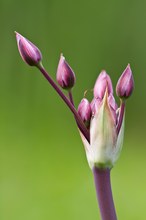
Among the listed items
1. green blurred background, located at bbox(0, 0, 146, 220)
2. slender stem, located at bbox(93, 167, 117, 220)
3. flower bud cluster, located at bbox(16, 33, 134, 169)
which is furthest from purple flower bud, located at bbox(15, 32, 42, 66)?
green blurred background, located at bbox(0, 0, 146, 220)

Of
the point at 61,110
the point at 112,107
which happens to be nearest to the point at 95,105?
the point at 112,107

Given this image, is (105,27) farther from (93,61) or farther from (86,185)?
(86,185)

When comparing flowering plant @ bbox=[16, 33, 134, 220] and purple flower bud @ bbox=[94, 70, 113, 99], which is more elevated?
purple flower bud @ bbox=[94, 70, 113, 99]

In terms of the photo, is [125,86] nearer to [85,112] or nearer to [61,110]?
[85,112]

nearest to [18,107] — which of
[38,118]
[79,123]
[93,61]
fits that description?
[38,118]

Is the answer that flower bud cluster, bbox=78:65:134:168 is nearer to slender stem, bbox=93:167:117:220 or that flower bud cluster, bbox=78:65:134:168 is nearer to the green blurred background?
slender stem, bbox=93:167:117:220

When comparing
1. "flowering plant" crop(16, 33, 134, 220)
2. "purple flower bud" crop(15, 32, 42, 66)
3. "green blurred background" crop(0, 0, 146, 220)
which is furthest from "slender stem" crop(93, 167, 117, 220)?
"green blurred background" crop(0, 0, 146, 220)

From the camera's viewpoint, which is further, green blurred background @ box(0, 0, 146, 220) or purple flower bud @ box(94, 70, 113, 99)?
green blurred background @ box(0, 0, 146, 220)

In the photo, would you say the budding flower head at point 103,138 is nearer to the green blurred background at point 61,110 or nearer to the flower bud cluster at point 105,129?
the flower bud cluster at point 105,129

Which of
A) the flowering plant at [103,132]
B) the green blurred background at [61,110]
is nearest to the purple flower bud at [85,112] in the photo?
the flowering plant at [103,132]
